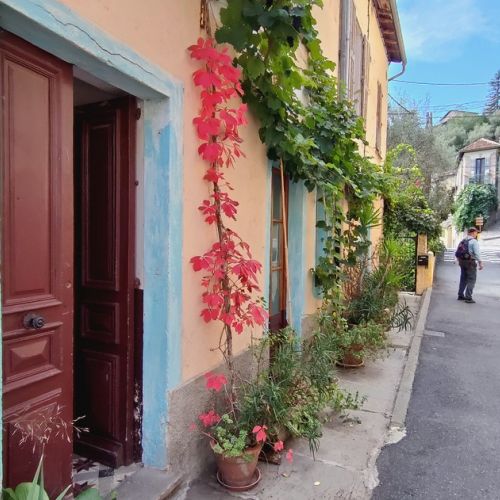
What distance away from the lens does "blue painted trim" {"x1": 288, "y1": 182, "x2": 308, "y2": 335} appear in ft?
15.9

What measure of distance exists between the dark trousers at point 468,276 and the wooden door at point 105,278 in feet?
31.9

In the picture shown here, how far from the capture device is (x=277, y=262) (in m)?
4.61

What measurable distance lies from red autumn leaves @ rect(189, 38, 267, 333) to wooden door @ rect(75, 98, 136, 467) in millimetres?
461

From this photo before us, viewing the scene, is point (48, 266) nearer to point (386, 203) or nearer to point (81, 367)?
point (81, 367)

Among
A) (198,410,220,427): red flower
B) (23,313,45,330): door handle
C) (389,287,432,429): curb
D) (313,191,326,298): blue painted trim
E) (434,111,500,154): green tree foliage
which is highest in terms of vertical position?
(434,111,500,154): green tree foliage

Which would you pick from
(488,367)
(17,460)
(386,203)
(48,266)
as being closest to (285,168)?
(48,266)

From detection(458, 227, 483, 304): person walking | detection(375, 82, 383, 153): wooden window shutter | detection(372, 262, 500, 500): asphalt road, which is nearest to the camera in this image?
detection(372, 262, 500, 500): asphalt road

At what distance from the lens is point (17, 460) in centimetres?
186

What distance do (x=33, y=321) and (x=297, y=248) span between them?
11.1 ft

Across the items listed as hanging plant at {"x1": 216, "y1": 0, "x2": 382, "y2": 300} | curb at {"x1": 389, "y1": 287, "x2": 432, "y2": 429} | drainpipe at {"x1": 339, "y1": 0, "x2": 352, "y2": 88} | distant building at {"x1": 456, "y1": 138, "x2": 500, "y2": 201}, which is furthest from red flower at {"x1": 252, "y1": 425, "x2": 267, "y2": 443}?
distant building at {"x1": 456, "y1": 138, "x2": 500, "y2": 201}

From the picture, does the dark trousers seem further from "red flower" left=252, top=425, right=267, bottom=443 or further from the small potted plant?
"red flower" left=252, top=425, right=267, bottom=443

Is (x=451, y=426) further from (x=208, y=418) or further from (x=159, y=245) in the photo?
(x=159, y=245)

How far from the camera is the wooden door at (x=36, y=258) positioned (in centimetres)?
180

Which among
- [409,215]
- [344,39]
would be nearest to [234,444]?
[344,39]
